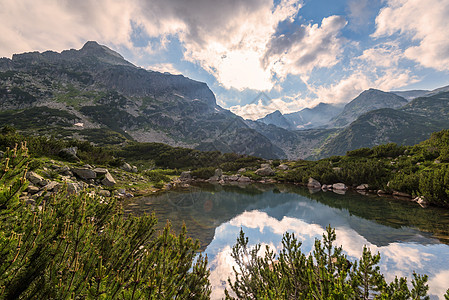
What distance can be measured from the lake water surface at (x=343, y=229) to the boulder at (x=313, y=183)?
16.4 meters

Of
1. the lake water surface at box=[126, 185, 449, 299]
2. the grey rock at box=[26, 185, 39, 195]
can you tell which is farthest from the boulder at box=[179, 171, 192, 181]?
the grey rock at box=[26, 185, 39, 195]

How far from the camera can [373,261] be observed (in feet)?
17.2

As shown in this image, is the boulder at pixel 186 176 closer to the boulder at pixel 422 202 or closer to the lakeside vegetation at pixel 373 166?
the lakeside vegetation at pixel 373 166

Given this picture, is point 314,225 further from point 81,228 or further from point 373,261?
point 81,228

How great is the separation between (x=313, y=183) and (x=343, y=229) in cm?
2801

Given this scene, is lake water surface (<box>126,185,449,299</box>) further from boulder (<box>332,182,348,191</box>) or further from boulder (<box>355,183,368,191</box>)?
boulder (<box>332,182,348,191</box>)

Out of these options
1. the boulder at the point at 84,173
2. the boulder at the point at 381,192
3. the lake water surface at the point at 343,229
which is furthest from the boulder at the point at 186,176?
the boulder at the point at 381,192

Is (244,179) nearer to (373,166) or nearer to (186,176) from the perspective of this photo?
(186,176)

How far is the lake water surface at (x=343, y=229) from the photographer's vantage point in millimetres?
8742

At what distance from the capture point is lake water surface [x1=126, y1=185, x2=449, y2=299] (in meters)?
8.74

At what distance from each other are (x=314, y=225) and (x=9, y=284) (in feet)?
59.3

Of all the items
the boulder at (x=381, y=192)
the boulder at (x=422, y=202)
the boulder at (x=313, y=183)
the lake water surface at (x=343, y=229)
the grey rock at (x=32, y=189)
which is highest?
the boulder at (x=313, y=183)

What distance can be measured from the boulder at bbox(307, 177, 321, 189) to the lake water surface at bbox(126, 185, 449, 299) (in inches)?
646

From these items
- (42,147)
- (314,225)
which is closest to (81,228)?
(314,225)
